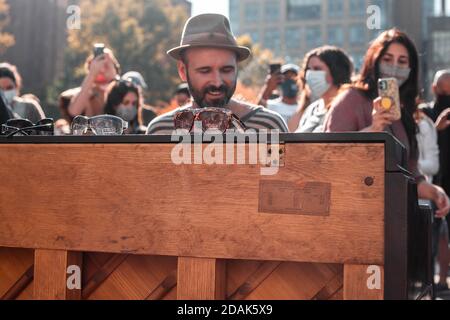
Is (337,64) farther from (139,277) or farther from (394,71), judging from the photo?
(139,277)

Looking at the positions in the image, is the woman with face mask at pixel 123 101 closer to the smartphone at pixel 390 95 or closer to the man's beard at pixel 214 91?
the man's beard at pixel 214 91

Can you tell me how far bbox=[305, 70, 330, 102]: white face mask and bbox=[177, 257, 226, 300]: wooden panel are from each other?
3135mm

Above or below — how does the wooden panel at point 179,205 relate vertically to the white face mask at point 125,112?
below

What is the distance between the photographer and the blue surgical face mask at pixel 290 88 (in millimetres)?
6516

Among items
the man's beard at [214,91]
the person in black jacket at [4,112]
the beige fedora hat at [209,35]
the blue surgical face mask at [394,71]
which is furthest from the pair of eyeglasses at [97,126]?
the person in black jacket at [4,112]

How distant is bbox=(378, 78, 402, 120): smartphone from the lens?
10.8 ft

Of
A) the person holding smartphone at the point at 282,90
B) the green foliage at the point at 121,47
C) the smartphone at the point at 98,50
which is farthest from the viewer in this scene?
the green foliage at the point at 121,47

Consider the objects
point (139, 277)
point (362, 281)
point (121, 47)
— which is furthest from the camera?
point (121, 47)

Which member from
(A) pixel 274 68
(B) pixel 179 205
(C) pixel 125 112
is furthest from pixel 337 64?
(B) pixel 179 205

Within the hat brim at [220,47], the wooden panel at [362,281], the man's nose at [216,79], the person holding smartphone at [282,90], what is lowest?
the wooden panel at [362,281]

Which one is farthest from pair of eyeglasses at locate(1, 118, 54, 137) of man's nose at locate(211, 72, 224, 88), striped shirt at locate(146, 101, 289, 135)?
man's nose at locate(211, 72, 224, 88)

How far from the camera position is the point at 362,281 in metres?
1.95

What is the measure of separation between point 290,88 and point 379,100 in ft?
10.8
